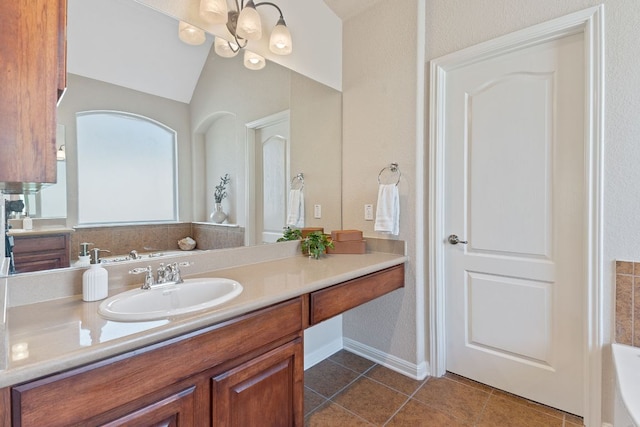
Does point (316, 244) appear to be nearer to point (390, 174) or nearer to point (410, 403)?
point (390, 174)

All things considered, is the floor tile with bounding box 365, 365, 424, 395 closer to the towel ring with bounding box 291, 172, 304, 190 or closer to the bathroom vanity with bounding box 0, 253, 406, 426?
the bathroom vanity with bounding box 0, 253, 406, 426

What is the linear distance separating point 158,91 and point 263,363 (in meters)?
1.30

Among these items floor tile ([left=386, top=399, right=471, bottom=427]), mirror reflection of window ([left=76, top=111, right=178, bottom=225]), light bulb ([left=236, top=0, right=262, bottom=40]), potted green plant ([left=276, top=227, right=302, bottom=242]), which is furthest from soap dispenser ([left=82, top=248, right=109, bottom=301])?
floor tile ([left=386, top=399, right=471, bottom=427])

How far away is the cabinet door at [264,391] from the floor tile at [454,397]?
35.0 inches

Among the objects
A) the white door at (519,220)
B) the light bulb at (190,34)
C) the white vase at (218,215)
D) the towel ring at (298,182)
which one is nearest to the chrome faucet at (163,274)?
the white vase at (218,215)

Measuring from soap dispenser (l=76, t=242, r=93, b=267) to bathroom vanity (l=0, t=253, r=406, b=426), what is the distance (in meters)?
0.15

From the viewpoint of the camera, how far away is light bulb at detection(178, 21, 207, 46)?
1.54 meters

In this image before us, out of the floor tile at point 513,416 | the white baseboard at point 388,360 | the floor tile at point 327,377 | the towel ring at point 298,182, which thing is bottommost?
the floor tile at point 327,377

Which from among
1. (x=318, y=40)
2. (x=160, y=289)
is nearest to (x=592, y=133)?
→ (x=318, y=40)

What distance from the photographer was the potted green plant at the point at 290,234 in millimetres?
2057

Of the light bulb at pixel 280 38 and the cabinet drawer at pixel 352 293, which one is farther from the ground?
the light bulb at pixel 280 38

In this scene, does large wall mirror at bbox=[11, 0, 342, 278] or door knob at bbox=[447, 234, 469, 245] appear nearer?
large wall mirror at bbox=[11, 0, 342, 278]

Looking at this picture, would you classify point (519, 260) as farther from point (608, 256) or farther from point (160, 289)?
point (160, 289)

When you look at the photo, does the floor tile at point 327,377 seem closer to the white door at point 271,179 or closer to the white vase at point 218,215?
the white door at point 271,179
